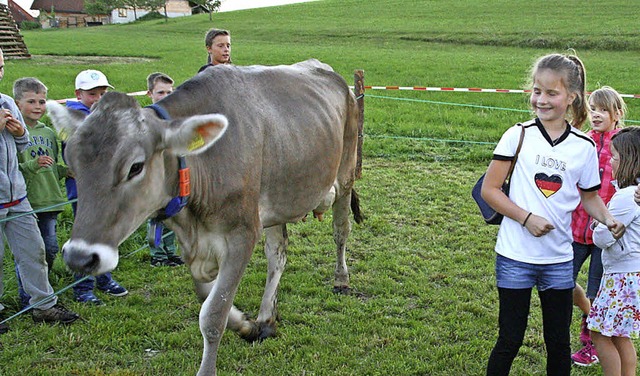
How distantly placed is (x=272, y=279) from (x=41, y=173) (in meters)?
2.00

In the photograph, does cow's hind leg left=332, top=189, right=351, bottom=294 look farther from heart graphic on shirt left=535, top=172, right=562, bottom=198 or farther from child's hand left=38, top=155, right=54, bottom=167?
heart graphic on shirt left=535, top=172, right=562, bottom=198

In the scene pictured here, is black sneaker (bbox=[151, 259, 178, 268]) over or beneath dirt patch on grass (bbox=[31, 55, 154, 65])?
over

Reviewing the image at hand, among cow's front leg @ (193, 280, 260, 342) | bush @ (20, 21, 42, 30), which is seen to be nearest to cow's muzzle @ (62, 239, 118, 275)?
cow's front leg @ (193, 280, 260, 342)

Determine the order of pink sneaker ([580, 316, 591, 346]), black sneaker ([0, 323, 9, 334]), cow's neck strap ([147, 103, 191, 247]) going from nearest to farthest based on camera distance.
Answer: cow's neck strap ([147, 103, 191, 247]), pink sneaker ([580, 316, 591, 346]), black sneaker ([0, 323, 9, 334])

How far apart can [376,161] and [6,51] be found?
2236 centimetres

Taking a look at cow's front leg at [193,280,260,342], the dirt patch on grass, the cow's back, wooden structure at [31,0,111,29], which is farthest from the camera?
wooden structure at [31,0,111,29]

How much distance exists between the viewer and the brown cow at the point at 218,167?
291cm

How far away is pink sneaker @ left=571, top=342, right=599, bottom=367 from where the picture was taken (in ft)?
14.0

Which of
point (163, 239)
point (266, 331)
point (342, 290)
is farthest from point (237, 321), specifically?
point (163, 239)

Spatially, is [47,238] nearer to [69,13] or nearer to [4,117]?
[4,117]

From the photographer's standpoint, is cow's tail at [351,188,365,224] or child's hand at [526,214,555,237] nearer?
child's hand at [526,214,555,237]

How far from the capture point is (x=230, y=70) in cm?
418

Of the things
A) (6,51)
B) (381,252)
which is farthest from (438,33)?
(381,252)

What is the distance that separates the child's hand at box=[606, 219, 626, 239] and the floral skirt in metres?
0.35
